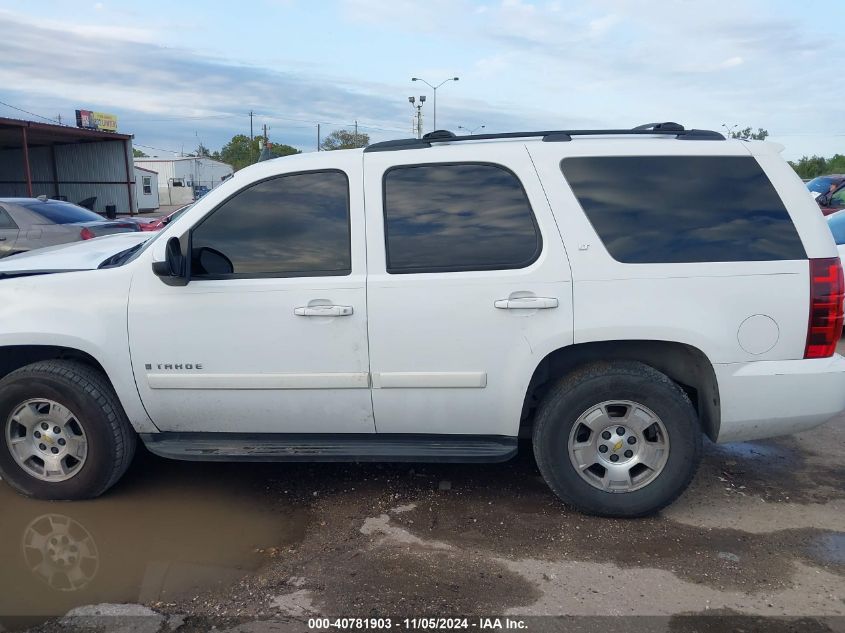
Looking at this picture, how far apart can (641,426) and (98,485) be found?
3.02 metres

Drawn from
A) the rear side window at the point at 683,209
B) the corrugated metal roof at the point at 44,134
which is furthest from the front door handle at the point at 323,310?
the corrugated metal roof at the point at 44,134

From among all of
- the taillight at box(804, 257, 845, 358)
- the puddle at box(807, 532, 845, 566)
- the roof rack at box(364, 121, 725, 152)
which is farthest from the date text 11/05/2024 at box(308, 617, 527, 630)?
the roof rack at box(364, 121, 725, 152)

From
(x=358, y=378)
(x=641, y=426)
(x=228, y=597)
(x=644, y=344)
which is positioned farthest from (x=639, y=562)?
(x=228, y=597)

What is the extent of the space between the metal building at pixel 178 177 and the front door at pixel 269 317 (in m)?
55.9

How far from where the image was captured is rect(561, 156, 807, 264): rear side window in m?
3.47

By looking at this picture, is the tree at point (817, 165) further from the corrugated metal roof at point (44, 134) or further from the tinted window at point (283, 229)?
the tinted window at point (283, 229)

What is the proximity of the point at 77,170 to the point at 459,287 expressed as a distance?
3202cm

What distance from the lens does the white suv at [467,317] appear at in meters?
3.46

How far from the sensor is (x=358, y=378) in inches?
142

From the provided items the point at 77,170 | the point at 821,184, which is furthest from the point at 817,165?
the point at 77,170

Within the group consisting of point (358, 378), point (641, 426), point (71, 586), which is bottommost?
point (71, 586)

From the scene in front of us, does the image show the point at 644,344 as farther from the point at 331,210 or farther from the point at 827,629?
the point at 331,210

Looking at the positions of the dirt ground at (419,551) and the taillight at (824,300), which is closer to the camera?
the dirt ground at (419,551)

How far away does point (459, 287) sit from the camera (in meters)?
Result: 3.50
